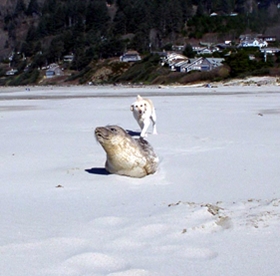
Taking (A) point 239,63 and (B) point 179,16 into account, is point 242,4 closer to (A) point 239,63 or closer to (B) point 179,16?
(B) point 179,16

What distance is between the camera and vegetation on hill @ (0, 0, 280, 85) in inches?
3224

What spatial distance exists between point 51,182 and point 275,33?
267ft

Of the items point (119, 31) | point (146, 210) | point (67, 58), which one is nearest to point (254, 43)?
point (119, 31)

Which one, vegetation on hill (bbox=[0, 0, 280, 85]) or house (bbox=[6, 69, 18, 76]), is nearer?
vegetation on hill (bbox=[0, 0, 280, 85])

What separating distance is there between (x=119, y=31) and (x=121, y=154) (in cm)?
9890

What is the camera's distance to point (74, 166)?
6605 millimetres

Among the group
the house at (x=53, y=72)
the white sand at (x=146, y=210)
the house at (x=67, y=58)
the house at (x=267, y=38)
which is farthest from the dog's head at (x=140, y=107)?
the house at (x=67, y=58)

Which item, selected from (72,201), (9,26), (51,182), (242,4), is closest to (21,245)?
(72,201)

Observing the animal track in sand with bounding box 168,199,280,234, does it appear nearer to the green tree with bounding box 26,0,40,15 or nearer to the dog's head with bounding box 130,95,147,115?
the dog's head with bounding box 130,95,147,115

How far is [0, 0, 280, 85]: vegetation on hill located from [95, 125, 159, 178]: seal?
52399 millimetres

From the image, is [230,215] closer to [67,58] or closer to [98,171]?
[98,171]

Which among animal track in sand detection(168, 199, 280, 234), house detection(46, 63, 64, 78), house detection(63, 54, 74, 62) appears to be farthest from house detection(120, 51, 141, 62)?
animal track in sand detection(168, 199, 280, 234)

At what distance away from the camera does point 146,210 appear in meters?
4.67

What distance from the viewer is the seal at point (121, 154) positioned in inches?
230
